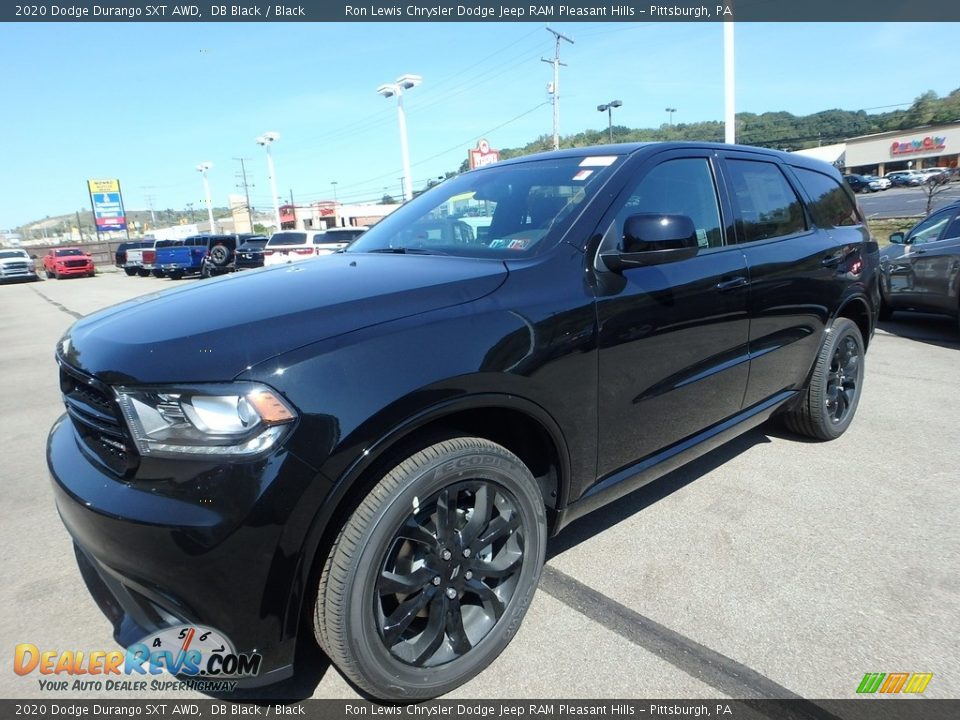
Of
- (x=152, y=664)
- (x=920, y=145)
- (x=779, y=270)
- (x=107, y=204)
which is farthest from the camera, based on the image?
(x=920, y=145)

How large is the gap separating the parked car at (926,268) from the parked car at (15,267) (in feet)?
120

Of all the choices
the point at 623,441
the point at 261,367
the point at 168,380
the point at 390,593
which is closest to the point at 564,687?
the point at 390,593

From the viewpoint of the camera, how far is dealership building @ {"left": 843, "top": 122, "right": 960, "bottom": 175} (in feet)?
230

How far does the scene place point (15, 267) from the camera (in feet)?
100

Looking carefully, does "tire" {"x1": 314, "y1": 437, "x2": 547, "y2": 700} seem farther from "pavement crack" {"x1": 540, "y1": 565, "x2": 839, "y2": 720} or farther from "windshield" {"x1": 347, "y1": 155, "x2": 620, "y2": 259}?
"windshield" {"x1": 347, "y1": 155, "x2": 620, "y2": 259}

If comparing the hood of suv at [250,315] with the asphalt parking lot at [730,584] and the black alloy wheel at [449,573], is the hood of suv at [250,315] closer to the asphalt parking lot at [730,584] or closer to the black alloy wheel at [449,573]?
the black alloy wheel at [449,573]

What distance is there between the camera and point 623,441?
2572 mm

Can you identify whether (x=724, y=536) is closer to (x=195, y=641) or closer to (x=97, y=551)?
(x=195, y=641)

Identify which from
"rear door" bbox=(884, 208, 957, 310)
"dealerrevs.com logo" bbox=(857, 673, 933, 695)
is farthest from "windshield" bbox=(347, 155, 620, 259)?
"rear door" bbox=(884, 208, 957, 310)

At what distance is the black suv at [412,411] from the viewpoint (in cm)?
163

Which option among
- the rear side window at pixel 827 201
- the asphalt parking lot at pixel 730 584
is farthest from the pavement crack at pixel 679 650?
the rear side window at pixel 827 201

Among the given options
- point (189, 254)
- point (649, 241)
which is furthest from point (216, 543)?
point (189, 254)

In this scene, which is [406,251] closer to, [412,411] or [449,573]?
[412,411]

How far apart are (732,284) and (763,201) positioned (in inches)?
32.0
